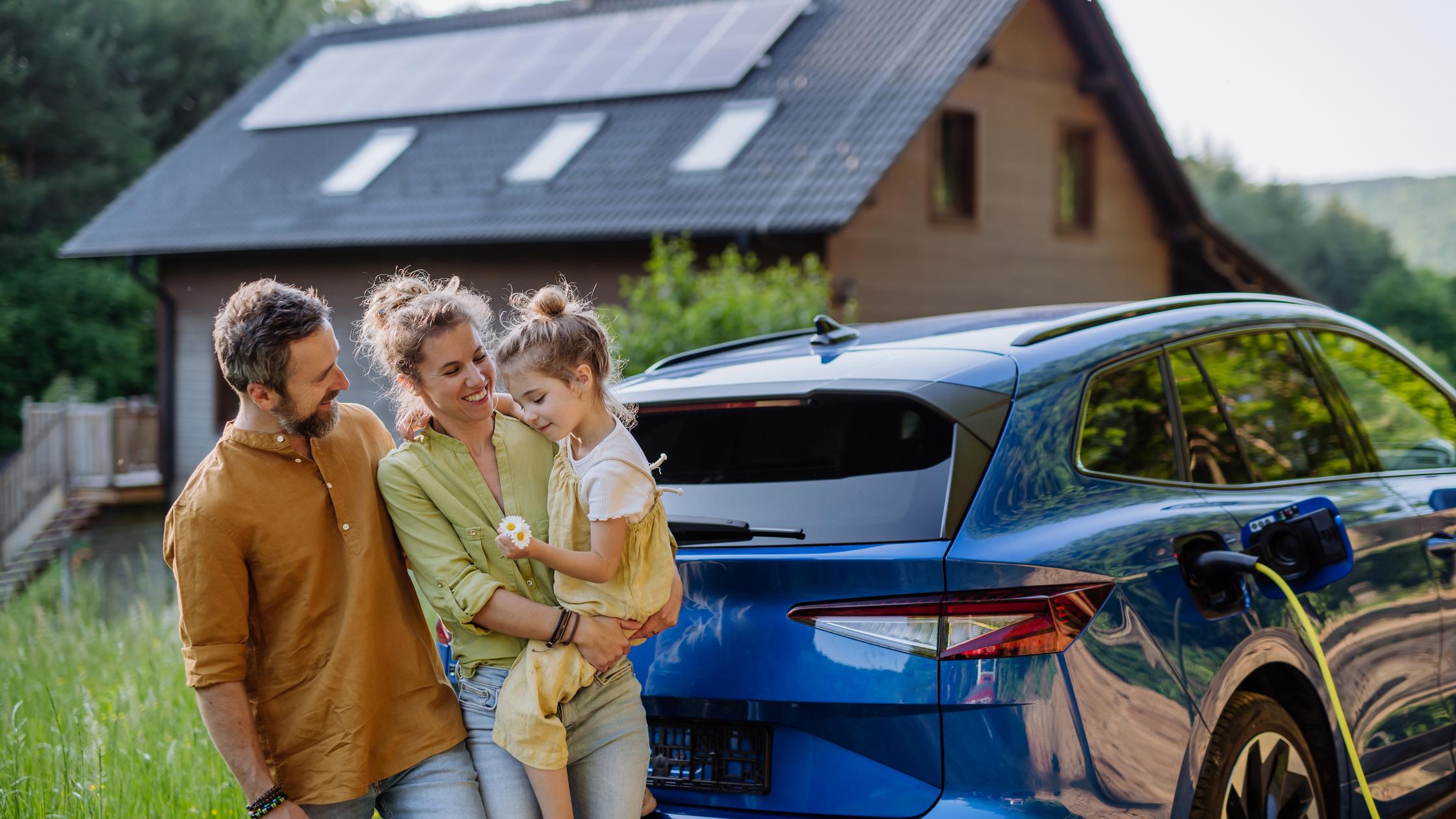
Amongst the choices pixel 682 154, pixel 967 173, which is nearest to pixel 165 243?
pixel 682 154

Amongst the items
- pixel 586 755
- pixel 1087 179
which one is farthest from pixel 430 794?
pixel 1087 179

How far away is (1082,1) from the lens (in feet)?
71.3

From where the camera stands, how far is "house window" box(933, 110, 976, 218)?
68.2 feet

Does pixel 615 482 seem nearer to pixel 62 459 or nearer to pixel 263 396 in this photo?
pixel 263 396

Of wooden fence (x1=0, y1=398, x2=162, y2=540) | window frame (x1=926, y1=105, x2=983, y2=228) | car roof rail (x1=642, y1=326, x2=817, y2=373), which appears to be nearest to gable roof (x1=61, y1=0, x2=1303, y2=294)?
window frame (x1=926, y1=105, x2=983, y2=228)

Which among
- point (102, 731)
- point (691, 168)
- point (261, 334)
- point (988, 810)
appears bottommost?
point (102, 731)

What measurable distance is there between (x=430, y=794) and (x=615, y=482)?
0.73 m

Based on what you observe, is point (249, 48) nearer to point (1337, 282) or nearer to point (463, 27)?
point (463, 27)

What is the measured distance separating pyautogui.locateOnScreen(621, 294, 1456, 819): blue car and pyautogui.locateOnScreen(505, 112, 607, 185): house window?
17.0 meters

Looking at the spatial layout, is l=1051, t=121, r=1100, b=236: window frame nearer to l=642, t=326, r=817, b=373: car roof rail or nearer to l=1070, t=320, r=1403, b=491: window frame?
l=1070, t=320, r=1403, b=491: window frame

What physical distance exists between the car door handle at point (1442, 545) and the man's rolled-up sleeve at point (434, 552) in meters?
2.99

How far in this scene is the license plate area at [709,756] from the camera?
123 inches

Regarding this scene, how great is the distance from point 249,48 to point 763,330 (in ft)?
131

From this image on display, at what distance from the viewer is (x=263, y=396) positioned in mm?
2795
